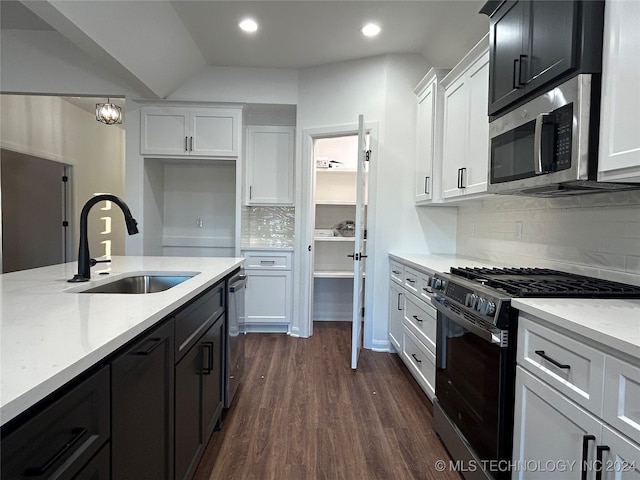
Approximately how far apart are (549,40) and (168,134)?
11.1ft

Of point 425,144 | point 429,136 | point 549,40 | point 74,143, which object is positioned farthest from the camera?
point 74,143

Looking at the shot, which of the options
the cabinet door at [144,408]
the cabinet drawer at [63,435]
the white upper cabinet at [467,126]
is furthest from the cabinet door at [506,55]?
the cabinet drawer at [63,435]

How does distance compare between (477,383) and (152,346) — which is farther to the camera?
(477,383)

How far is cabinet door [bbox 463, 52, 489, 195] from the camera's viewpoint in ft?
7.41

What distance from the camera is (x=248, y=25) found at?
10.1 ft

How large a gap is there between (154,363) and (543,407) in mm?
1276

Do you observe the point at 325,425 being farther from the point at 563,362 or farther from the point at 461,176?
the point at 461,176

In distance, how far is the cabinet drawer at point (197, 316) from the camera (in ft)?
4.58

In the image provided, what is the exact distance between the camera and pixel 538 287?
4.81ft

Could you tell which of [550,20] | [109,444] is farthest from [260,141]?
[109,444]

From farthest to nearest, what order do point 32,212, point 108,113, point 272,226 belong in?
point 32,212, point 272,226, point 108,113

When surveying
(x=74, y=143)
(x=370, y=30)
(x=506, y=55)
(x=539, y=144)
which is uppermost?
Result: (x=370, y=30)

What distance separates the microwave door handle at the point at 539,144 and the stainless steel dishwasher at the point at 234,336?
1717 millimetres

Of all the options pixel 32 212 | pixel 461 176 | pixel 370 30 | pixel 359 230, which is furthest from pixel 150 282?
pixel 32 212
